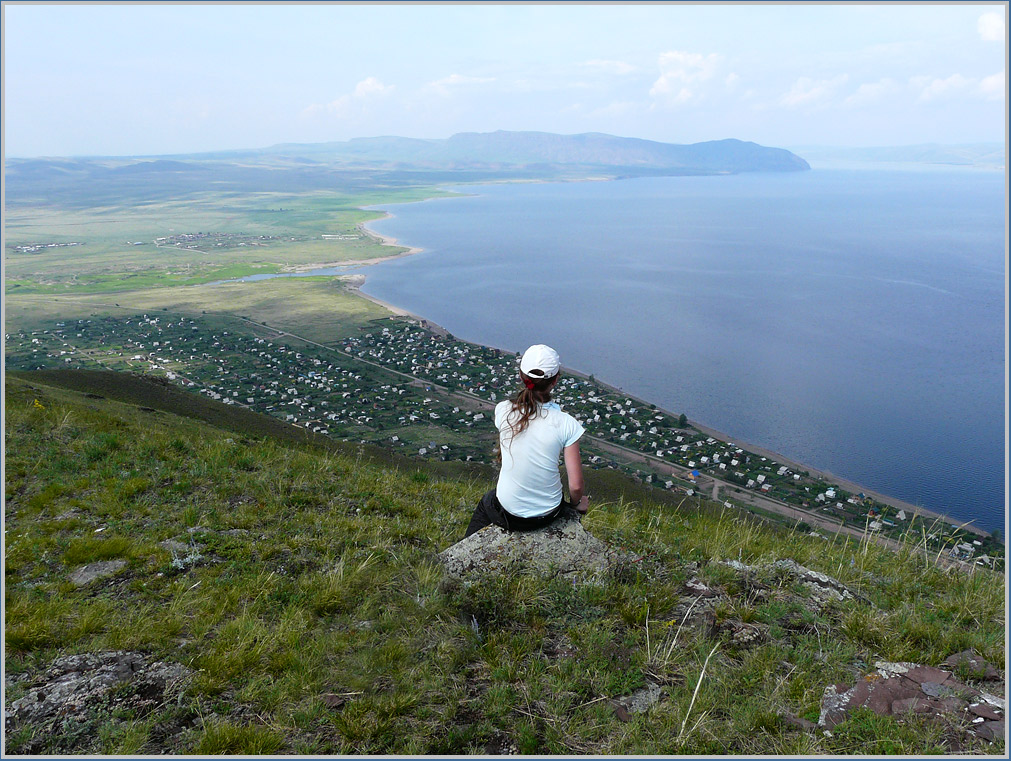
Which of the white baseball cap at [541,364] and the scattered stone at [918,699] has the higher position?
the white baseball cap at [541,364]

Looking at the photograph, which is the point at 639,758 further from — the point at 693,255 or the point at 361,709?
the point at 693,255

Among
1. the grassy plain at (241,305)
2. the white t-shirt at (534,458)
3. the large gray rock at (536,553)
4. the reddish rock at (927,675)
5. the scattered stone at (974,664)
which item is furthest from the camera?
the grassy plain at (241,305)

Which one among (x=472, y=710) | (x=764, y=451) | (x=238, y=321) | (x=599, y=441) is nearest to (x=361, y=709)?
(x=472, y=710)

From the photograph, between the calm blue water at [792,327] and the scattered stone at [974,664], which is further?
the calm blue water at [792,327]

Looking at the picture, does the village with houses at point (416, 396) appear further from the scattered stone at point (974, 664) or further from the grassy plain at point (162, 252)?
the grassy plain at point (162, 252)

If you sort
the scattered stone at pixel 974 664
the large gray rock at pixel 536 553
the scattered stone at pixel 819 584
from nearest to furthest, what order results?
the scattered stone at pixel 974 664 < the large gray rock at pixel 536 553 < the scattered stone at pixel 819 584

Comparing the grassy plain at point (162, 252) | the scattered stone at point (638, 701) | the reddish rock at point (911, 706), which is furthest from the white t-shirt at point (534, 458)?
the grassy plain at point (162, 252)

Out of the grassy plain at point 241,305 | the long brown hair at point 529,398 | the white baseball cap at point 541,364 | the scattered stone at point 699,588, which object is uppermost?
the white baseball cap at point 541,364

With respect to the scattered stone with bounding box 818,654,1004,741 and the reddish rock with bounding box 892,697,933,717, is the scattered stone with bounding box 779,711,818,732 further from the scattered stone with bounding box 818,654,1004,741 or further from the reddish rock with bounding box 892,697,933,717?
the reddish rock with bounding box 892,697,933,717
